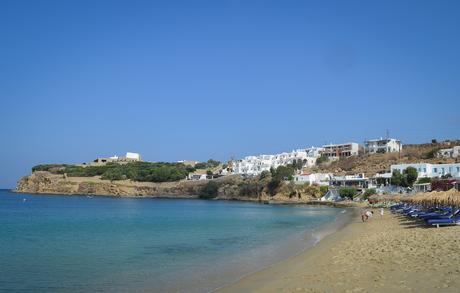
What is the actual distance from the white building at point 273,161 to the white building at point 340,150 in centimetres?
260

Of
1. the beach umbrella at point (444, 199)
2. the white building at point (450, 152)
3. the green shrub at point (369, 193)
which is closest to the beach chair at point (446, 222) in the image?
the beach umbrella at point (444, 199)

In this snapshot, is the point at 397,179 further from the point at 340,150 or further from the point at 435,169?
the point at 340,150

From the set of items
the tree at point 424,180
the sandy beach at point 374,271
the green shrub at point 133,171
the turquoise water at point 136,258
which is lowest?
the turquoise water at point 136,258

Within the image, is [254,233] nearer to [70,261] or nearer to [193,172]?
[70,261]

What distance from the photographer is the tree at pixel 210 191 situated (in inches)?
5162

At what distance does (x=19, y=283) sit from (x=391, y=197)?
209 feet

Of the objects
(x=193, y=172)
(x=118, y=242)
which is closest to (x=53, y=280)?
(x=118, y=242)

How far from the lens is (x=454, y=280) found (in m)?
10.4

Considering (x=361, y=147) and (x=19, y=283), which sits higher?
(x=361, y=147)

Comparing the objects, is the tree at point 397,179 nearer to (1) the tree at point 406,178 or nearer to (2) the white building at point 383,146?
(1) the tree at point 406,178

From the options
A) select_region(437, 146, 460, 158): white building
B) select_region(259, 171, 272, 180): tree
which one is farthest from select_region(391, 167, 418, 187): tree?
select_region(259, 171, 272, 180): tree

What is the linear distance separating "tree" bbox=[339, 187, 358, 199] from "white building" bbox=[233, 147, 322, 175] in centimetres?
4501

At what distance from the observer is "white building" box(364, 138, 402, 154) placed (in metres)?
120

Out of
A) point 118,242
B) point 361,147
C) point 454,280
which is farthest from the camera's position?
point 361,147
